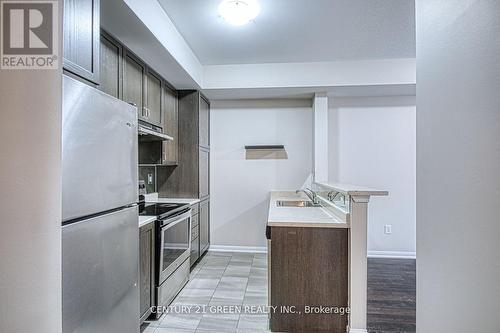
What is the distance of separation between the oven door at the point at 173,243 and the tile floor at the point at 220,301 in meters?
0.33

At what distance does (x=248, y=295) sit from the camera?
112 inches

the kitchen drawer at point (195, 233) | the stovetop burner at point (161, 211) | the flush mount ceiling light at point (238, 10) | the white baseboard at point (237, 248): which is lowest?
the white baseboard at point (237, 248)

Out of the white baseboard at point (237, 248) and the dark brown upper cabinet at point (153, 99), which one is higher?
the dark brown upper cabinet at point (153, 99)

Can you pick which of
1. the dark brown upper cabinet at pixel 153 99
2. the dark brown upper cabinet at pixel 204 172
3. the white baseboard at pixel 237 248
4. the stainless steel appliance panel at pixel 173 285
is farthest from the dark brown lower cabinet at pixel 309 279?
the white baseboard at pixel 237 248

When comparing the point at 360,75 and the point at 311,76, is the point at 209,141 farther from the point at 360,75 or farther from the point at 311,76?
the point at 360,75

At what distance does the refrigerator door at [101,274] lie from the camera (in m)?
1.09

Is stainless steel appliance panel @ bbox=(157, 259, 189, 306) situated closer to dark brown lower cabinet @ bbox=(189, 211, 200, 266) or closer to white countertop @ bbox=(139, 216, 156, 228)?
dark brown lower cabinet @ bbox=(189, 211, 200, 266)

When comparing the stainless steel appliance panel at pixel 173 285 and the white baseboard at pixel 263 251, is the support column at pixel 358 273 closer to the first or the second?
the stainless steel appliance panel at pixel 173 285

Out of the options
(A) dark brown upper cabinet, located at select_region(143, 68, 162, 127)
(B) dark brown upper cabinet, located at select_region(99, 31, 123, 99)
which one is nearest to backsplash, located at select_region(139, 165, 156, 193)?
(A) dark brown upper cabinet, located at select_region(143, 68, 162, 127)

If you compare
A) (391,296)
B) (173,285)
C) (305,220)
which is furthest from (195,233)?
(391,296)

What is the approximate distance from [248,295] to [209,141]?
2.39 metres

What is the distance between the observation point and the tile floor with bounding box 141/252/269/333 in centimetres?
229

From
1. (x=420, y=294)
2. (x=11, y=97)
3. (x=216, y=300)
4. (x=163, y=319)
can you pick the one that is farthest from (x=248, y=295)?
(x=11, y=97)

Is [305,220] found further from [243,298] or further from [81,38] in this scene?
[81,38]
